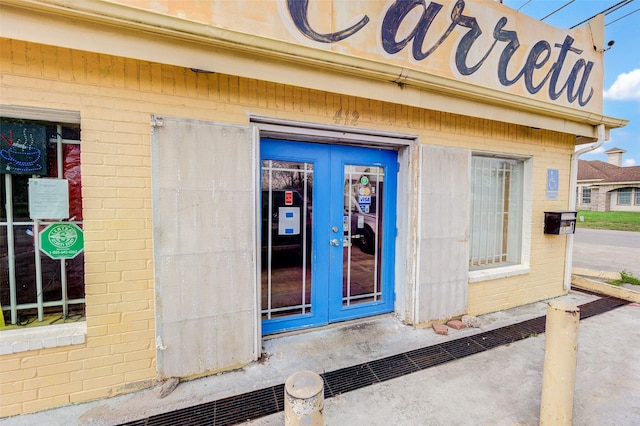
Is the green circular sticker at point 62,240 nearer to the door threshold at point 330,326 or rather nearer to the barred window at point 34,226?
the barred window at point 34,226

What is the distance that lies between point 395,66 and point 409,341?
9.88 feet

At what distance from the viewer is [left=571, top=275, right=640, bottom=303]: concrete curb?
4789 mm

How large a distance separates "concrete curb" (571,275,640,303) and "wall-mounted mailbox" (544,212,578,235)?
143 centimetres

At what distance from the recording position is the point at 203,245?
265 cm

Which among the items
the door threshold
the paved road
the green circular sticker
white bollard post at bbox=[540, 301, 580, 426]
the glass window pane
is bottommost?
the door threshold

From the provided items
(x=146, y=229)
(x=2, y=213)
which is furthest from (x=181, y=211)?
(x=2, y=213)

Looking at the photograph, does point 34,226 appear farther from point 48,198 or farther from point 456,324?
point 456,324

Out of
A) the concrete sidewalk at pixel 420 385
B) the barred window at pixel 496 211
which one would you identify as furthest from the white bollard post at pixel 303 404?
the barred window at pixel 496 211

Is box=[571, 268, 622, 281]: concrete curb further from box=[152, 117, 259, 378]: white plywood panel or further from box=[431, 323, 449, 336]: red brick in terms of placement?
box=[152, 117, 259, 378]: white plywood panel

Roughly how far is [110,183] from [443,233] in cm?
364

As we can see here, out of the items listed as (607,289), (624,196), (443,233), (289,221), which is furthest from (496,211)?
(624,196)

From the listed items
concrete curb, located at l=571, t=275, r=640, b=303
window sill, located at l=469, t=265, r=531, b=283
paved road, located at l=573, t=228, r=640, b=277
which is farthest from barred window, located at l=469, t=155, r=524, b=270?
paved road, located at l=573, t=228, r=640, b=277

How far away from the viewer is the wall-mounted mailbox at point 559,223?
4512mm

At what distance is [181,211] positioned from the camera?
2566mm
